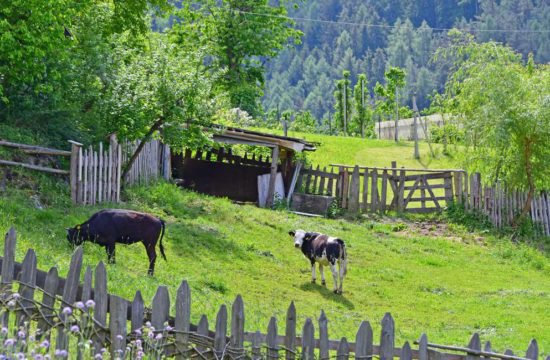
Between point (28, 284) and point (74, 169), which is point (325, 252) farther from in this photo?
point (28, 284)

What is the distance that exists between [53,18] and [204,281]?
27.7ft

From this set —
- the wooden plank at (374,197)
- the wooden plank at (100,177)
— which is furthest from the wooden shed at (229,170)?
the wooden plank at (100,177)

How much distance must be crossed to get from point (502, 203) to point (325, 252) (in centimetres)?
1226

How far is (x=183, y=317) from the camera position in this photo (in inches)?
326

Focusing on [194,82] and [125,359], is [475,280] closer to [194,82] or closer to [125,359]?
[194,82]

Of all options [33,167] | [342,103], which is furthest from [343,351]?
[342,103]

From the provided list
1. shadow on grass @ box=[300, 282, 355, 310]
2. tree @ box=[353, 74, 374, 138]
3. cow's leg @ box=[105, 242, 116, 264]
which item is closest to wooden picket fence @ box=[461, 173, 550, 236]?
shadow on grass @ box=[300, 282, 355, 310]

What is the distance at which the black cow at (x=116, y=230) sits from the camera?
16578mm

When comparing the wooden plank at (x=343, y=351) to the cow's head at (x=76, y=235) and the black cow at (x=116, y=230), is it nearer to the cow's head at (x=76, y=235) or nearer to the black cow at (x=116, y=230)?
the black cow at (x=116, y=230)

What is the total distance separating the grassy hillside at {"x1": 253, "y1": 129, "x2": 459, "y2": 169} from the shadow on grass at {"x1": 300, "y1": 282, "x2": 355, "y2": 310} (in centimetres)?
2052

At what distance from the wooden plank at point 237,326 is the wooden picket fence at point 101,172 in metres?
13.6

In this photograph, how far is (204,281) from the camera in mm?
17188

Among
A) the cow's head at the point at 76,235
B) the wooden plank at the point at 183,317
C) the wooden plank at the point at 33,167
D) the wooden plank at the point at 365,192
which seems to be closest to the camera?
the wooden plank at the point at 183,317

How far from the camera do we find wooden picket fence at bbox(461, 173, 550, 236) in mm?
30453
